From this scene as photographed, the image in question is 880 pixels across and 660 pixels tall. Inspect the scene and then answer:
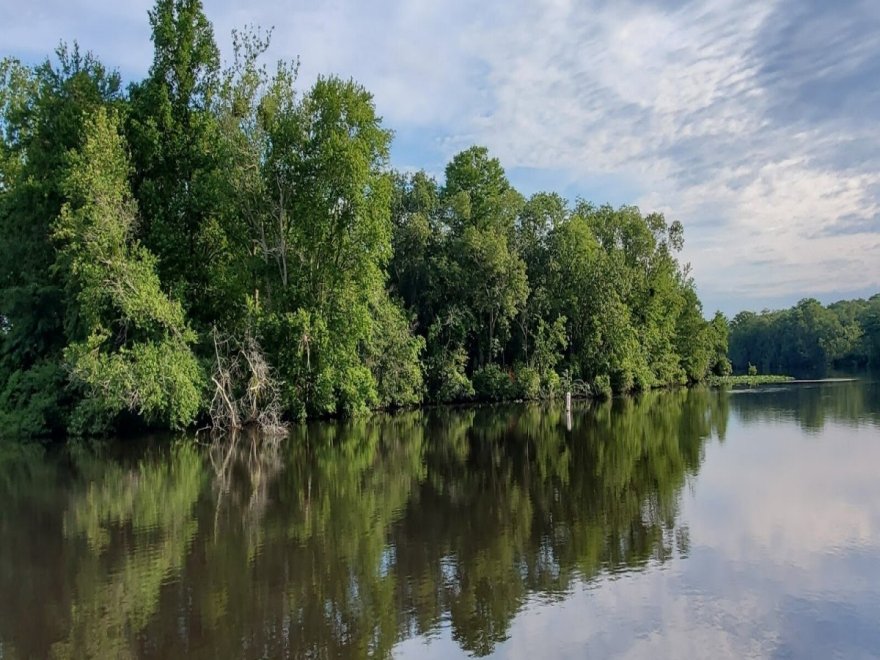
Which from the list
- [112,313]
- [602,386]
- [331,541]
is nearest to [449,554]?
[331,541]

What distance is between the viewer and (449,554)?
10.9 m

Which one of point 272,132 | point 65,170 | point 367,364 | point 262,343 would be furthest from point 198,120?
point 367,364

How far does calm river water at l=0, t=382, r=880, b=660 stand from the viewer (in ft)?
26.0

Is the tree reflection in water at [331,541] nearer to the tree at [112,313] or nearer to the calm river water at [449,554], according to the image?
the calm river water at [449,554]

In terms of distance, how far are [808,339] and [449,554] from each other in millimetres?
Answer: 106899

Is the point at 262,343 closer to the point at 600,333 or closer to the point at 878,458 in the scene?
the point at 878,458

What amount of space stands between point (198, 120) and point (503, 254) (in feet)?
65.2

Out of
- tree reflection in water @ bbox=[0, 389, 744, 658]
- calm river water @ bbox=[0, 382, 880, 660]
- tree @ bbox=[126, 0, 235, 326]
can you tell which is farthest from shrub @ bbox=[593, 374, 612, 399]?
tree @ bbox=[126, 0, 235, 326]

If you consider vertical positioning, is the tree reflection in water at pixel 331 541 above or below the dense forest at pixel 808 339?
below

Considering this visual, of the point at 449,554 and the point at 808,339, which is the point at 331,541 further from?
the point at 808,339

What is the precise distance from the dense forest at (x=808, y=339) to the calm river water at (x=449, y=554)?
83728 millimetres

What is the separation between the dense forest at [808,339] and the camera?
96.1 m

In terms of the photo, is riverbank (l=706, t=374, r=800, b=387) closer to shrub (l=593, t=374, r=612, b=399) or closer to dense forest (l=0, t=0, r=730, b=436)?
shrub (l=593, t=374, r=612, b=399)

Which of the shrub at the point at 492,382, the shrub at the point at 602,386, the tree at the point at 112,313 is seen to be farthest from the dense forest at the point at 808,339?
the tree at the point at 112,313
